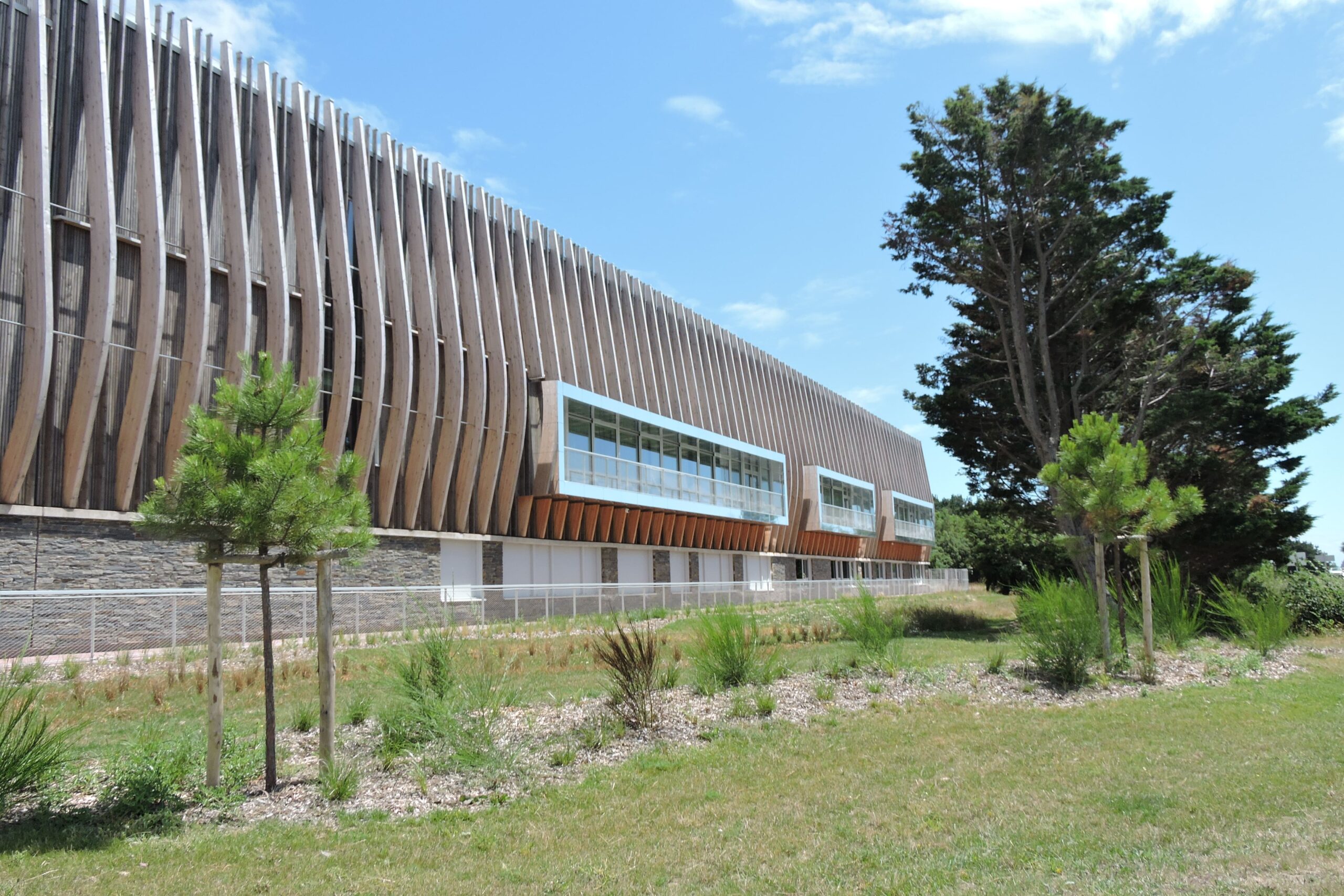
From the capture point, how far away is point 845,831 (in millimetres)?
6812

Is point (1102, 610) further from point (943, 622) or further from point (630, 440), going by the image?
point (630, 440)

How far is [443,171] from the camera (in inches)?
1171

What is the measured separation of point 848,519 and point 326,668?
2013 inches

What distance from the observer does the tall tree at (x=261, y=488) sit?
7574 mm

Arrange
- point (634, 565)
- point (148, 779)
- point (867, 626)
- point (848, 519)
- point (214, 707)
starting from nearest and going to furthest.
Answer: point (148, 779) < point (214, 707) < point (867, 626) < point (634, 565) < point (848, 519)

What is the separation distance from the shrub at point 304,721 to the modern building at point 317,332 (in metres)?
5.53

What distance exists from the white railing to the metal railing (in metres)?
37.4

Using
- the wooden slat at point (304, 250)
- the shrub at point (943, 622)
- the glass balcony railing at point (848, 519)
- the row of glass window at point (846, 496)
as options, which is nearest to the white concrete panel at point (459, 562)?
the wooden slat at point (304, 250)

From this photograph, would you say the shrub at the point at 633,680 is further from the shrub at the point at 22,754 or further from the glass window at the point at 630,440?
the glass window at the point at 630,440

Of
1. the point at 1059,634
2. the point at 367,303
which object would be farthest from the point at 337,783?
the point at 367,303

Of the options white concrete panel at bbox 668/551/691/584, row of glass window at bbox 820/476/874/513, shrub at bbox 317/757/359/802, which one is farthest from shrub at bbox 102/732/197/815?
row of glass window at bbox 820/476/874/513

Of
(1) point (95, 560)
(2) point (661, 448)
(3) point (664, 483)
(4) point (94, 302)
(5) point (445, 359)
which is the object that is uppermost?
(5) point (445, 359)

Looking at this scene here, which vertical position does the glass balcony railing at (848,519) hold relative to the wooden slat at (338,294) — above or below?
below

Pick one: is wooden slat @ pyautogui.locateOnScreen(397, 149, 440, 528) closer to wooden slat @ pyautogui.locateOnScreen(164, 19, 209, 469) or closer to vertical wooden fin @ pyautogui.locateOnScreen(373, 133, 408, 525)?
vertical wooden fin @ pyautogui.locateOnScreen(373, 133, 408, 525)
